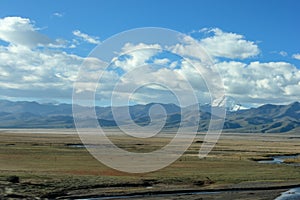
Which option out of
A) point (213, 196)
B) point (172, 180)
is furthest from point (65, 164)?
point (213, 196)

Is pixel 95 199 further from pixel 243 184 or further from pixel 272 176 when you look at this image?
pixel 272 176

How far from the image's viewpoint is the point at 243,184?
60.5m

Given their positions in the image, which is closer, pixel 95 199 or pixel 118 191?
pixel 95 199

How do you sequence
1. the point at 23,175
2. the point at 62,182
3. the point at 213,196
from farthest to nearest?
1. the point at 23,175
2. the point at 62,182
3. the point at 213,196

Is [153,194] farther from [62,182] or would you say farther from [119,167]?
[119,167]

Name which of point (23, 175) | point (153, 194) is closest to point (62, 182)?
point (23, 175)

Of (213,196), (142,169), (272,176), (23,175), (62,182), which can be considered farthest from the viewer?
(142,169)

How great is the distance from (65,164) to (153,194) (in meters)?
31.0

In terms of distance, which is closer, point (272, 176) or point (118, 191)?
point (118, 191)

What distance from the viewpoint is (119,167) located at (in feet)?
258

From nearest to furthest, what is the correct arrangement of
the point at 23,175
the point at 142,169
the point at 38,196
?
the point at 38,196
the point at 23,175
the point at 142,169

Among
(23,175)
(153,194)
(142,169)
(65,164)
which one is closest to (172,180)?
(153,194)

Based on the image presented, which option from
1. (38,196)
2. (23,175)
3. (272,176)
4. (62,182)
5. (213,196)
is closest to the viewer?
(38,196)

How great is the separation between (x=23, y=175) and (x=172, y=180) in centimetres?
2055
